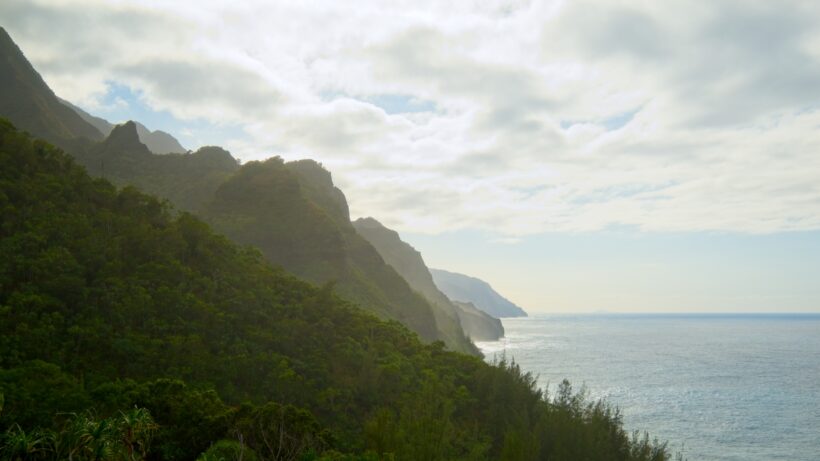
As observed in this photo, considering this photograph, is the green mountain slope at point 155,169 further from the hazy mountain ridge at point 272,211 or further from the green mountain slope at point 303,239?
the green mountain slope at point 303,239

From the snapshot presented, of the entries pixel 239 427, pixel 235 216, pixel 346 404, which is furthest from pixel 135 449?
pixel 235 216

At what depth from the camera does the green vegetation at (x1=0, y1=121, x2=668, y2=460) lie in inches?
960

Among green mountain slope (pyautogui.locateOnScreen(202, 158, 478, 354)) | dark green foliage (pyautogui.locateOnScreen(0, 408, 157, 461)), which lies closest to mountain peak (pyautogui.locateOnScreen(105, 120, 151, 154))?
green mountain slope (pyautogui.locateOnScreen(202, 158, 478, 354))

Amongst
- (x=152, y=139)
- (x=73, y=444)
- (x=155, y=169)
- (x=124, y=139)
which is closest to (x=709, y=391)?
(x=73, y=444)

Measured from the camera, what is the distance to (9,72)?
94250mm

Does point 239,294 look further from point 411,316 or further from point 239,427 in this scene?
point 411,316

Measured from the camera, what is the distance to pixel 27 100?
305 ft

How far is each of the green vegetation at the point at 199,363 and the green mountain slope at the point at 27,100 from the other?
54762mm

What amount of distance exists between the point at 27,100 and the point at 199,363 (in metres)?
84.1

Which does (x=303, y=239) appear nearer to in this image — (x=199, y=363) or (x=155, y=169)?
(x=155, y=169)

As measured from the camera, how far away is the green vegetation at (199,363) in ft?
80.0

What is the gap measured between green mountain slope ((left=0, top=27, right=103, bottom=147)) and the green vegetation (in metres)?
54.8

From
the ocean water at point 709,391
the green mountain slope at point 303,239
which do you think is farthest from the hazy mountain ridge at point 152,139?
the ocean water at point 709,391

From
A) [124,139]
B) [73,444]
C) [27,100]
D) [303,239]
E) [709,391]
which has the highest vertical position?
[27,100]
